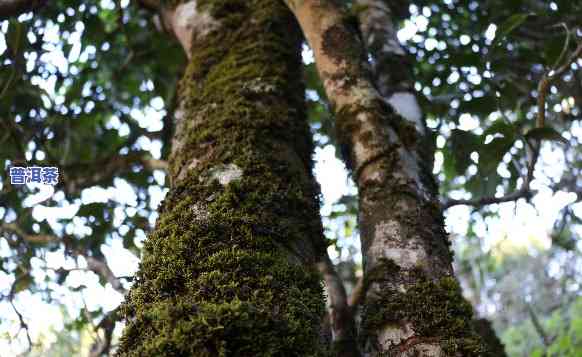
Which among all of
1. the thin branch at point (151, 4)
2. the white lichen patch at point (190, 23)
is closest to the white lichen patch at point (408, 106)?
the white lichen patch at point (190, 23)

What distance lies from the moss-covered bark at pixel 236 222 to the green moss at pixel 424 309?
205 mm

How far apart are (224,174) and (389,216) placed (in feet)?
1.71

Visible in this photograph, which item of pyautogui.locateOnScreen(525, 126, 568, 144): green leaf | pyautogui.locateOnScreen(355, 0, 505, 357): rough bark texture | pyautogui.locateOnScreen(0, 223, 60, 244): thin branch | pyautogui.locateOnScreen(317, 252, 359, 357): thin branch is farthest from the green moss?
pyautogui.locateOnScreen(0, 223, 60, 244): thin branch

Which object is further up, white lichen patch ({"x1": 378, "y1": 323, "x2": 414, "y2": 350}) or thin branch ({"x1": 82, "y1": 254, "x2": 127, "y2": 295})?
thin branch ({"x1": 82, "y1": 254, "x2": 127, "y2": 295})

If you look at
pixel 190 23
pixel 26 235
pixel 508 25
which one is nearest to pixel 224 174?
pixel 190 23

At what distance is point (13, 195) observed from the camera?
3461 millimetres

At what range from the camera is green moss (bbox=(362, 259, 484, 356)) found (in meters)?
1.20

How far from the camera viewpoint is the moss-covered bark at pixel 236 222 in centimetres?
94

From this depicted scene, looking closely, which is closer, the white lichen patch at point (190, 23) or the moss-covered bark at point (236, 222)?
the moss-covered bark at point (236, 222)

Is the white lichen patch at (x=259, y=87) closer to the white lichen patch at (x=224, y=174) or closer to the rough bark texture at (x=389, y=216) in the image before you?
the rough bark texture at (x=389, y=216)

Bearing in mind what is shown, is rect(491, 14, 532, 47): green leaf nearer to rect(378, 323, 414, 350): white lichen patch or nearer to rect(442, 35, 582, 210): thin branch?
rect(442, 35, 582, 210): thin branch

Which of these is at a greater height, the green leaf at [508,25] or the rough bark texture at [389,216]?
the green leaf at [508,25]

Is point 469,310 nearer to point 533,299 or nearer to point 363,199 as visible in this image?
point 363,199

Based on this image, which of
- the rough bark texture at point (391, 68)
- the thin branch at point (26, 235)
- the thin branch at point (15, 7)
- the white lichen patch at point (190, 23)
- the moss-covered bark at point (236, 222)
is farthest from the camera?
the thin branch at point (26, 235)
